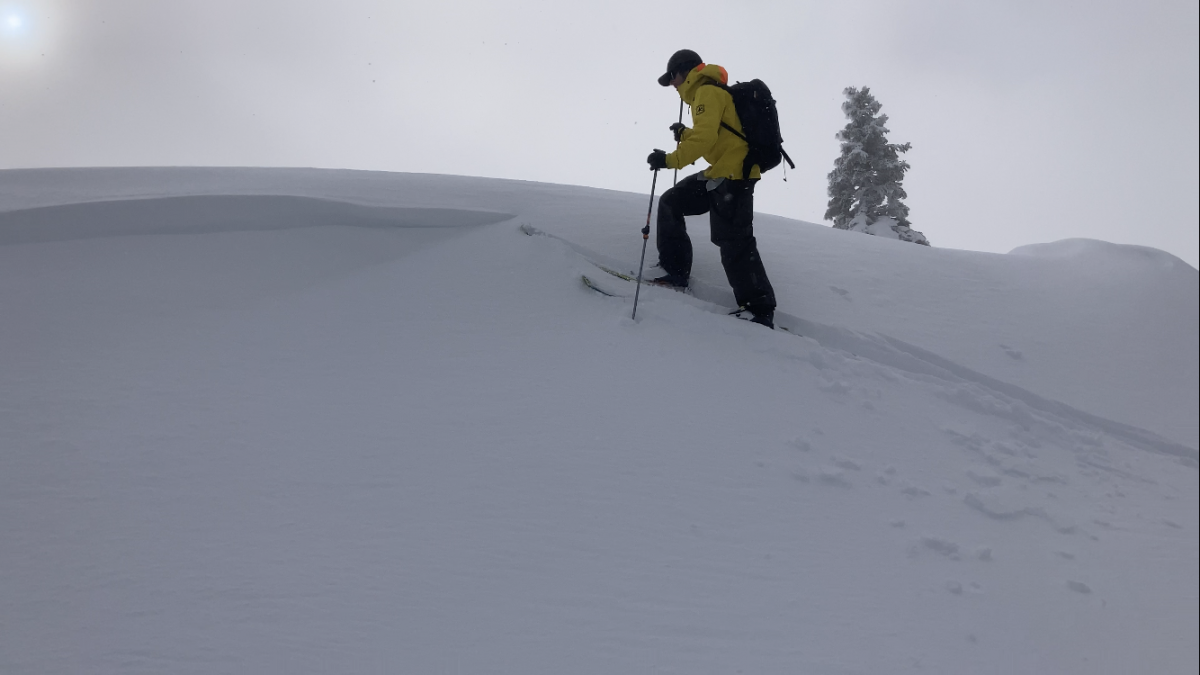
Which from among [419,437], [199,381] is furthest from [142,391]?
[419,437]

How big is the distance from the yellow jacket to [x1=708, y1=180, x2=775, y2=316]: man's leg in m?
0.12

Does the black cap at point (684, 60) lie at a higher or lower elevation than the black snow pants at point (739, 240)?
higher

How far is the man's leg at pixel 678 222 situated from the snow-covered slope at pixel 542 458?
0.39 m

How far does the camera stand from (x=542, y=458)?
3.12m

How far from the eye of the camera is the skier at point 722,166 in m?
4.75

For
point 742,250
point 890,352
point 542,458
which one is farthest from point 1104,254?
point 542,458

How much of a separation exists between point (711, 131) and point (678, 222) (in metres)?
0.96

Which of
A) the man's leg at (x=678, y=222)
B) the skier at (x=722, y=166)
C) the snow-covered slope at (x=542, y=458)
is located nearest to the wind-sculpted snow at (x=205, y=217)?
the snow-covered slope at (x=542, y=458)

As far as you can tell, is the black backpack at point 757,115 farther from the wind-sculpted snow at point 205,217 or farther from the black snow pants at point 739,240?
the wind-sculpted snow at point 205,217

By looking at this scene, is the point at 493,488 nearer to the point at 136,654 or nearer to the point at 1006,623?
the point at 136,654

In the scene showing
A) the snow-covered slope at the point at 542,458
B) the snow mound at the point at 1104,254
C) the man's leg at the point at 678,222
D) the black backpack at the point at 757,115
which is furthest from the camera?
the snow mound at the point at 1104,254

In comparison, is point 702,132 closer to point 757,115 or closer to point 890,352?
point 757,115

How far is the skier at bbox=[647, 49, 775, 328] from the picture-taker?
15.6 ft

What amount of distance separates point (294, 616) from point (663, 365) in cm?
253
